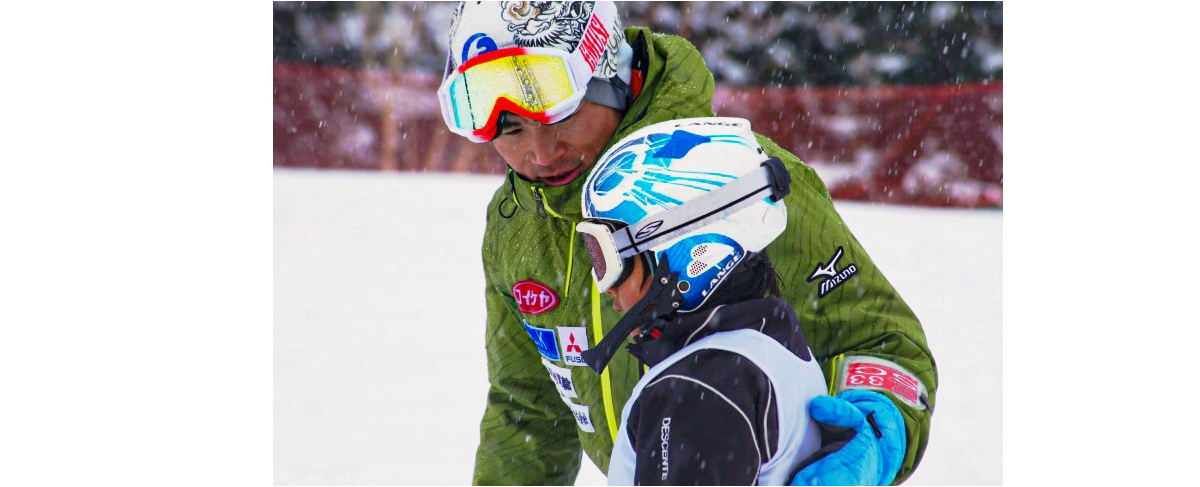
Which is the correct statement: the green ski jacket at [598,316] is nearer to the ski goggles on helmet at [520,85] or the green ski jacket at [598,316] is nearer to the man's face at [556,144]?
the man's face at [556,144]

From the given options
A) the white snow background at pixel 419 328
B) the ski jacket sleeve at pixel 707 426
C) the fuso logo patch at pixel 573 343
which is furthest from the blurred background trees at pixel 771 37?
the ski jacket sleeve at pixel 707 426

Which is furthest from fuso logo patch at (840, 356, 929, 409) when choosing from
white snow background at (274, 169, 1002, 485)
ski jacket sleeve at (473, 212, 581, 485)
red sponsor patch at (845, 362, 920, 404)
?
white snow background at (274, 169, 1002, 485)

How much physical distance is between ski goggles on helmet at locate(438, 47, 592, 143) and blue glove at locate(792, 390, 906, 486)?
2.94ft

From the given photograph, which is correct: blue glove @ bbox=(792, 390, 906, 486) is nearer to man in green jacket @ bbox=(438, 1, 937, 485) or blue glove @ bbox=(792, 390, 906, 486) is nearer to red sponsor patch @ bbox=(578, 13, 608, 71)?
man in green jacket @ bbox=(438, 1, 937, 485)

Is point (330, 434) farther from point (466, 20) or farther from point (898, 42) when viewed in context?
point (898, 42)

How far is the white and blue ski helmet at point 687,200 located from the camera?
6.86 feet

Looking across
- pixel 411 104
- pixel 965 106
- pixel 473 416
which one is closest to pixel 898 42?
pixel 965 106

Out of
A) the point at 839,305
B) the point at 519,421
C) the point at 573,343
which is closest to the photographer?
the point at 839,305

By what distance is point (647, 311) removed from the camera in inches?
83.5

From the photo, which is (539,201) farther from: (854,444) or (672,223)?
(854,444)

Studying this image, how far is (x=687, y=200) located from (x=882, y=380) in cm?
59

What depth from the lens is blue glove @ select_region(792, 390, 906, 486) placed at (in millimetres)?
1965

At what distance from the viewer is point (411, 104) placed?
15031 millimetres

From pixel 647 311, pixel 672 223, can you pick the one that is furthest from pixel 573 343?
pixel 672 223
